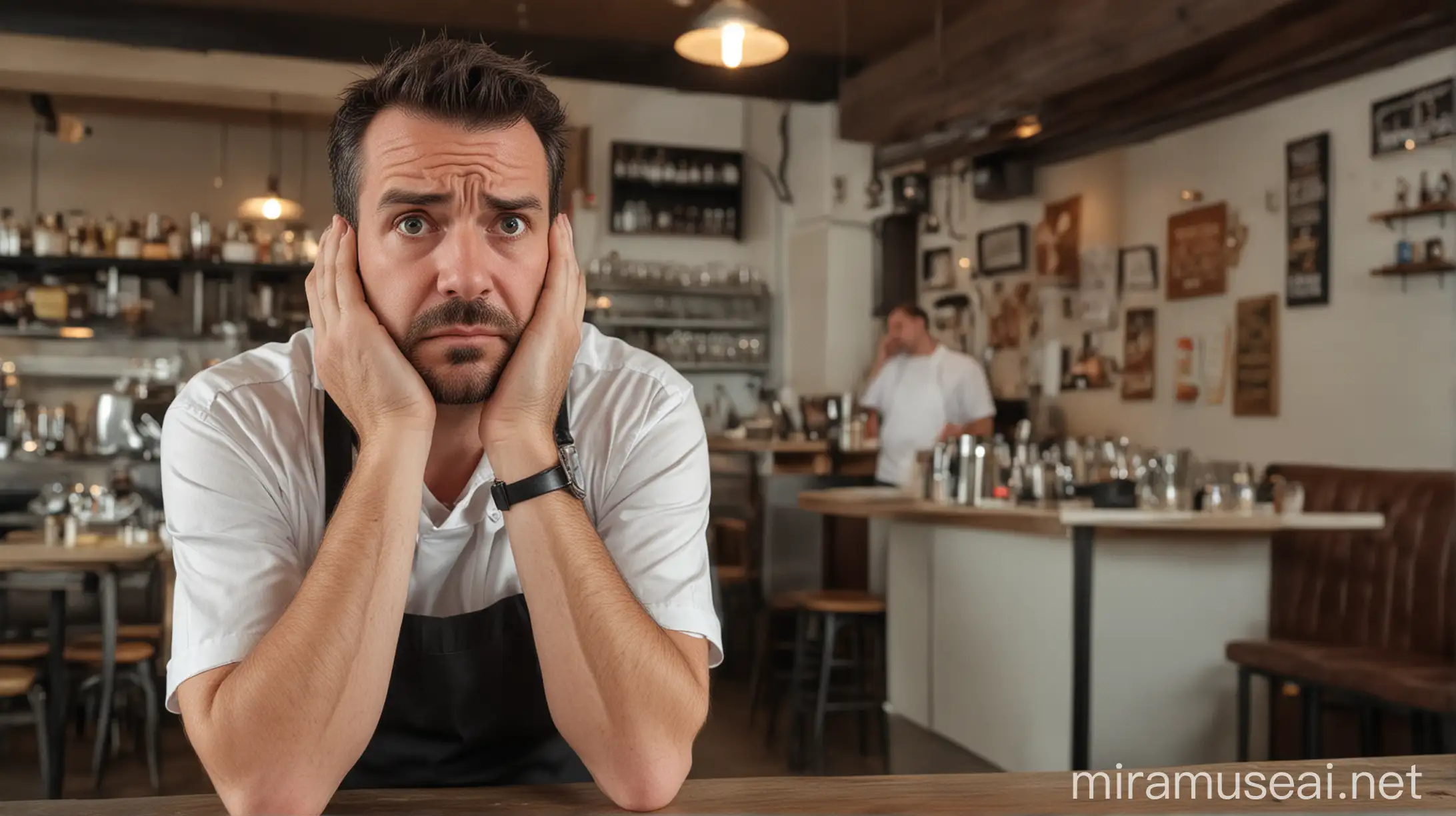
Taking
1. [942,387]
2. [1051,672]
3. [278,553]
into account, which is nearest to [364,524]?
[278,553]

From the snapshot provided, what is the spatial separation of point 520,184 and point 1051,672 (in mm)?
3113

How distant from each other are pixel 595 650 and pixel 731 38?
12.7 feet

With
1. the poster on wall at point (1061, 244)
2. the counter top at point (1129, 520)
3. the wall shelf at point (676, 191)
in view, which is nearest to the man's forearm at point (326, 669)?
the counter top at point (1129, 520)

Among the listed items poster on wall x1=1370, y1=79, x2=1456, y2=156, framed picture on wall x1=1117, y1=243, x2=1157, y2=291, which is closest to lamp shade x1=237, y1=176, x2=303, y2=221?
framed picture on wall x1=1117, y1=243, x2=1157, y2=291

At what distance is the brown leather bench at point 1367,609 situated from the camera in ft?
11.7

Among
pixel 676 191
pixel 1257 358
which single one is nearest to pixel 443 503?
pixel 1257 358

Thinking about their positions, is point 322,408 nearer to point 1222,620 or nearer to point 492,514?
point 492,514

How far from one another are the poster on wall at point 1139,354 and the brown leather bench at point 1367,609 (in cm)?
191

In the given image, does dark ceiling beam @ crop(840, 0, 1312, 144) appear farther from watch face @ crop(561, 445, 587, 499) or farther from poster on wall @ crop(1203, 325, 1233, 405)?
watch face @ crop(561, 445, 587, 499)

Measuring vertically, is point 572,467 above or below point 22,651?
above

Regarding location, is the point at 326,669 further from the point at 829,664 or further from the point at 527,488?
the point at 829,664

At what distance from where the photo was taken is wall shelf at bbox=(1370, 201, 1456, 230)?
14.7 feet

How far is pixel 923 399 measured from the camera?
21.7 feet

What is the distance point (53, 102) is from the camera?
8.57 m
